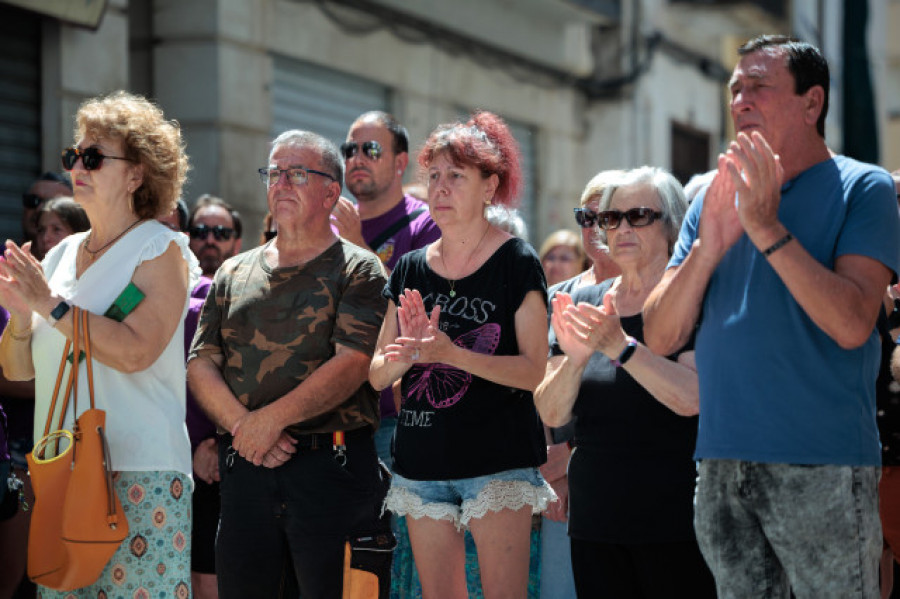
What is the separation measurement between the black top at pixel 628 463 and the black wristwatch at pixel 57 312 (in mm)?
1709

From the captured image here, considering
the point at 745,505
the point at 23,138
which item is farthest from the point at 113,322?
the point at 23,138

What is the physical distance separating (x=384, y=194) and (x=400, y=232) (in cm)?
28

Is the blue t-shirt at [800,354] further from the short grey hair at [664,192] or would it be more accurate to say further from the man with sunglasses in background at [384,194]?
the man with sunglasses in background at [384,194]

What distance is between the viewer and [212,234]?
248 inches

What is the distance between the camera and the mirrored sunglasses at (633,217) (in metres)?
4.00

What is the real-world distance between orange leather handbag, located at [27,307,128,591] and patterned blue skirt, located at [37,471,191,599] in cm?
11

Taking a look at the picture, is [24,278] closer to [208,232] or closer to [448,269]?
[448,269]

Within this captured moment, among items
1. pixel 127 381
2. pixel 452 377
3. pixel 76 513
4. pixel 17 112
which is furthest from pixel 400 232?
pixel 17 112

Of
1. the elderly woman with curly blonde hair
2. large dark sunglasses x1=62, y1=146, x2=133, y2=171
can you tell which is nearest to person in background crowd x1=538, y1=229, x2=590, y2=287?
the elderly woman with curly blonde hair

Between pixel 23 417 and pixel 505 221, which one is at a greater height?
pixel 505 221

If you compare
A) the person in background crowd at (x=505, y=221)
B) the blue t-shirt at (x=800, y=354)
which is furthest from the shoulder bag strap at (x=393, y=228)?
the blue t-shirt at (x=800, y=354)

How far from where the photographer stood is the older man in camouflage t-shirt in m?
4.22

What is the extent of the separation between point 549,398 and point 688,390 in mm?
491

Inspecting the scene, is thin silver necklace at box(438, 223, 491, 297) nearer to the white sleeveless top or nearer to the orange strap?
the white sleeveless top
